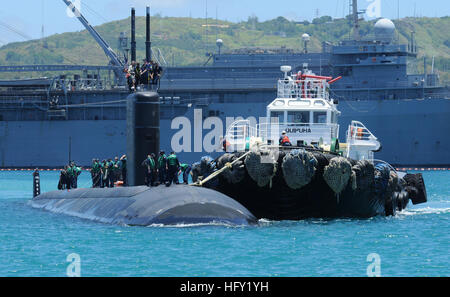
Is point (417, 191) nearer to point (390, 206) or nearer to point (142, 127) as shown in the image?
point (390, 206)

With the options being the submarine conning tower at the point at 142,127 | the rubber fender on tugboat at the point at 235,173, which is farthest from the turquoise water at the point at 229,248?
the submarine conning tower at the point at 142,127

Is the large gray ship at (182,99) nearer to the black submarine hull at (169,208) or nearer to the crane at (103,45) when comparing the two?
the crane at (103,45)

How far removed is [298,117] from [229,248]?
1214 cm

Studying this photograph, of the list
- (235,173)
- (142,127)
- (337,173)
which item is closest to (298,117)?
(337,173)

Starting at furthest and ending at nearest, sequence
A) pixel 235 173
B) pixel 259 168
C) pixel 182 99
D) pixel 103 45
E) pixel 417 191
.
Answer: pixel 103 45 < pixel 182 99 < pixel 417 191 < pixel 235 173 < pixel 259 168

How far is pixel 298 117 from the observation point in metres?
32.8

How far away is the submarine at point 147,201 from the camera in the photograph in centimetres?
2503

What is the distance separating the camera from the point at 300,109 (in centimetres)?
3269

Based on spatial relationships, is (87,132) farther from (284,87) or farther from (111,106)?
(284,87)

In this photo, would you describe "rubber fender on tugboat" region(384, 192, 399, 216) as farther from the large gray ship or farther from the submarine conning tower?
the large gray ship

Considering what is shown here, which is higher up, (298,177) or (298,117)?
(298,117)

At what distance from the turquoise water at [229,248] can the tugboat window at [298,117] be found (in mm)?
5379

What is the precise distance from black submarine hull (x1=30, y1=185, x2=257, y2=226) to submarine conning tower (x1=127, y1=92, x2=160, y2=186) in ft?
4.21
